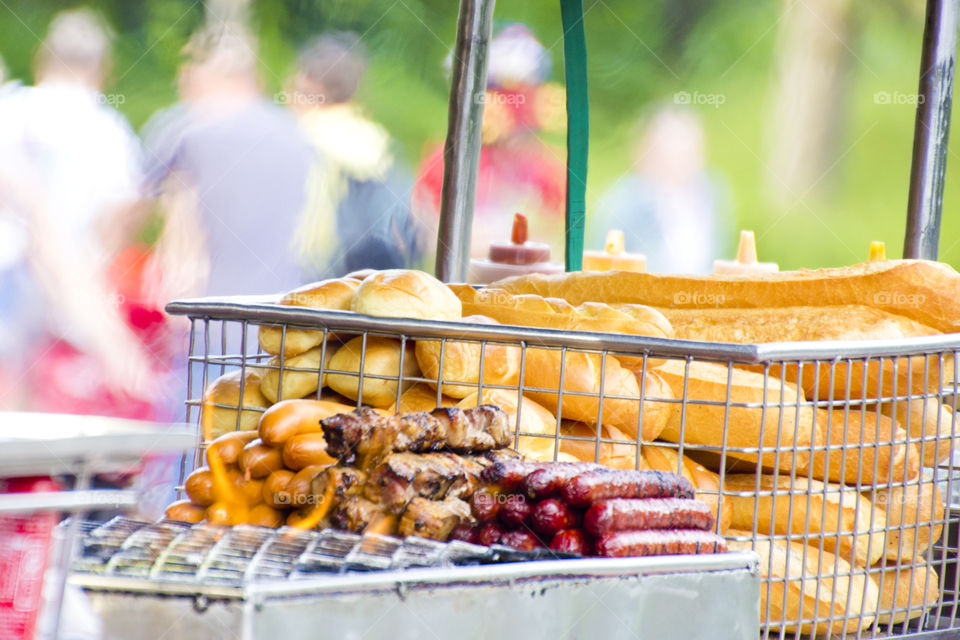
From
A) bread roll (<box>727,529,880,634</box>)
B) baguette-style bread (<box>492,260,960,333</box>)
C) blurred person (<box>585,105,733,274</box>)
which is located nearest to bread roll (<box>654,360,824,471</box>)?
bread roll (<box>727,529,880,634</box>)

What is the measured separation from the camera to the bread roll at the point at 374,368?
1.45 meters

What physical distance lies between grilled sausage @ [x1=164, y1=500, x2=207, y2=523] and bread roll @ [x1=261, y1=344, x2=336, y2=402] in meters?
0.32

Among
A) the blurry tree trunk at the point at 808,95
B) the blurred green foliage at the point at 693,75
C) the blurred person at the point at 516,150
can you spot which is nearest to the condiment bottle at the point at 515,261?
the blurred green foliage at the point at 693,75

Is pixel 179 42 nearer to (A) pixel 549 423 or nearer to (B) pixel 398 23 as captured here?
(B) pixel 398 23

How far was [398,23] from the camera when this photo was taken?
457 cm

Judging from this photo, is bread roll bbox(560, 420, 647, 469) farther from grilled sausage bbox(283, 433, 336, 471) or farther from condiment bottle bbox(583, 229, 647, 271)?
condiment bottle bbox(583, 229, 647, 271)

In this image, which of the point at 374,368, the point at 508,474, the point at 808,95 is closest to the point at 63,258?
the point at 374,368

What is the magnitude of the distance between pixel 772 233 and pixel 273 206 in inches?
93.8

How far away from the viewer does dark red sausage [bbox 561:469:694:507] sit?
1016 millimetres

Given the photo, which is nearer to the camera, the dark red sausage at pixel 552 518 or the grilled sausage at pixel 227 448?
the dark red sausage at pixel 552 518

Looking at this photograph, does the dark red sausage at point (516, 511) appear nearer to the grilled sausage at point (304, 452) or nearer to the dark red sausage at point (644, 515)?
the dark red sausage at point (644, 515)

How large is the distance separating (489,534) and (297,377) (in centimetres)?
56

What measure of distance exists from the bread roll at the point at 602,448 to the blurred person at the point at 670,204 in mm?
3110

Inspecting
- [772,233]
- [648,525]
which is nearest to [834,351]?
[648,525]
